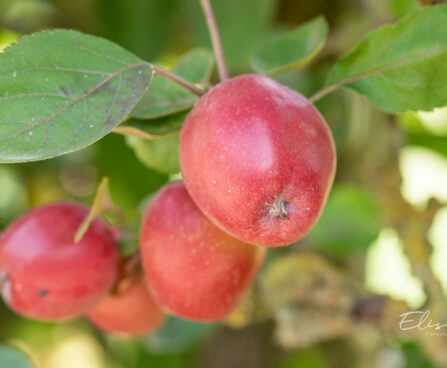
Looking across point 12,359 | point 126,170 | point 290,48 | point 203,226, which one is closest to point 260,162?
point 203,226

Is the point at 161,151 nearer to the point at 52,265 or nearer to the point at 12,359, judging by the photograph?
the point at 52,265

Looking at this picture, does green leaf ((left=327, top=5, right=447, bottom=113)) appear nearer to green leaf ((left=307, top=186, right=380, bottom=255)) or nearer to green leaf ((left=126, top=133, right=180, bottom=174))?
green leaf ((left=126, top=133, right=180, bottom=174))

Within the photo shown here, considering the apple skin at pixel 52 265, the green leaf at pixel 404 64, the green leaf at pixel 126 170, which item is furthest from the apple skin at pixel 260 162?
the green leaf at pixel 126 170

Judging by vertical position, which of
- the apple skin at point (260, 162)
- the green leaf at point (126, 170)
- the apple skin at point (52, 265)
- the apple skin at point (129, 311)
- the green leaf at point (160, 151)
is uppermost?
the apple skin at point (260, 162)

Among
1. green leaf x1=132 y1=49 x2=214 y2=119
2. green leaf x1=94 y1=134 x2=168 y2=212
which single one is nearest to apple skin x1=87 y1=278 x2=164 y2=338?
green leaf x1=132 y1=49 x2=214 y2=119

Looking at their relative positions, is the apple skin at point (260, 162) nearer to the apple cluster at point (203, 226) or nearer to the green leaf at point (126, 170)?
the apple cluster at point (203, 226)

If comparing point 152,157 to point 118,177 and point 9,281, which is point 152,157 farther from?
point 118,177

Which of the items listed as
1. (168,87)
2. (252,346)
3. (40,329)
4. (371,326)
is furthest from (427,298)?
(40,329)
